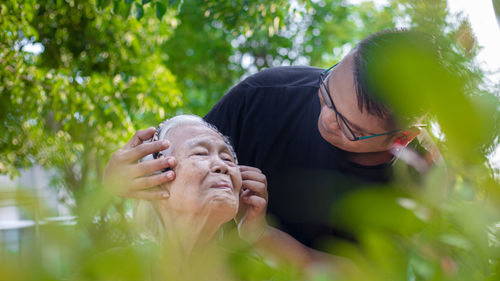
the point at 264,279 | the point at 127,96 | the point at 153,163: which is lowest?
the point at 127,96

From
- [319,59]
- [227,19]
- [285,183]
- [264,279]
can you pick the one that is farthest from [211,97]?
[264,279]

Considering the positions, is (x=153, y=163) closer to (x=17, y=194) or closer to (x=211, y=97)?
(x=17, y=194)

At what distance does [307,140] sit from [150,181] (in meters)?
0.97

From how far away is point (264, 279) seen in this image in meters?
0.59

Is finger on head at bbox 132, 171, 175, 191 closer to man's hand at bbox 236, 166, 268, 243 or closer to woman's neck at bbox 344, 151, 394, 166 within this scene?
man's hand at bbox 236, 166, 268, 243

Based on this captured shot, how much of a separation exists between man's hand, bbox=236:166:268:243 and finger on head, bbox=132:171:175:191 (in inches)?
12.0

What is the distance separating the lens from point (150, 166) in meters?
1.65

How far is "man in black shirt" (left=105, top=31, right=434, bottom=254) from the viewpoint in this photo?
2.00 meters

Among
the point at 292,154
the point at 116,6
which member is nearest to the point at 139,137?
the point at 292,154

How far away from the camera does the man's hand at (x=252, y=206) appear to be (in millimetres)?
1721

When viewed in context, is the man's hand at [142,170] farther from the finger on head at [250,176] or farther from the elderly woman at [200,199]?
the finger on head at [250,176]

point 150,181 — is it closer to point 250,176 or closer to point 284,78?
point 250,176

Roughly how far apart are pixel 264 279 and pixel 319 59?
15.8 metres

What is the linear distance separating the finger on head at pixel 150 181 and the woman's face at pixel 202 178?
60 mm
